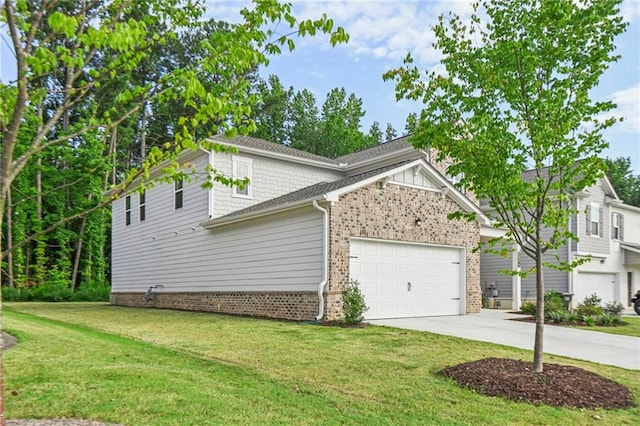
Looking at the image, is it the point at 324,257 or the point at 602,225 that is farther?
the point at 602,225

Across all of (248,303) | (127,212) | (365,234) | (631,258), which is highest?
(127,212)

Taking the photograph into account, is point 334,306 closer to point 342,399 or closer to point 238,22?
point 342,399

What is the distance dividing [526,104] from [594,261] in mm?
19617

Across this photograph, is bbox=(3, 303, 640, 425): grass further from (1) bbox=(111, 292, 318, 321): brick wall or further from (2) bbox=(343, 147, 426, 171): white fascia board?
(2) bbox=(343, 147, 426, 171): white fascia board

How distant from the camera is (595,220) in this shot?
23.2 meters

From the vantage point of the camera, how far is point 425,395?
5.71 metres

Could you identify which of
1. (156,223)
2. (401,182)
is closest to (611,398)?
(401,182)

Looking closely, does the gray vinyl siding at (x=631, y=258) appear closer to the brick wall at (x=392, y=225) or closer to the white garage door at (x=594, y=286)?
the white garage door at (x=594, y=286)

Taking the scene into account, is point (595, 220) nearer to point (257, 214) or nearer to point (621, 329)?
point (621, 329)

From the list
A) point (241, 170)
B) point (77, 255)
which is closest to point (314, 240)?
point (241, 170)

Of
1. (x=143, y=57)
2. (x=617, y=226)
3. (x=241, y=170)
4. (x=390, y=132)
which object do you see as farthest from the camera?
(x=390, y=132)

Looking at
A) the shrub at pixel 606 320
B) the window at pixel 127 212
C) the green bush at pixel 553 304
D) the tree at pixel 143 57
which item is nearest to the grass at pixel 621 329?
the shrub at pixel 606 320

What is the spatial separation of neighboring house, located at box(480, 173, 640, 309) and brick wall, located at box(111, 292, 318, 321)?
1057cm

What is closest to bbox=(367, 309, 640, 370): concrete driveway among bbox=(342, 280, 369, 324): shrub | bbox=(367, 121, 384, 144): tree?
bbox=(342, 280, 369, 324): shrub
